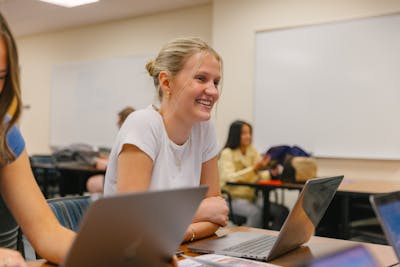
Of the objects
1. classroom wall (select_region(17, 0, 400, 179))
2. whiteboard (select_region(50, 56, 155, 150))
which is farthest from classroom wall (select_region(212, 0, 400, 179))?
whiteboard (select_region(50, 56, 155, 150))

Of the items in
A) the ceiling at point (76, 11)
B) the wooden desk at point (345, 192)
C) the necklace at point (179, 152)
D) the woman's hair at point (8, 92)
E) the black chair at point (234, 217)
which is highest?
the ceiling at point (76, 11)

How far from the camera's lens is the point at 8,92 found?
100 centimetres

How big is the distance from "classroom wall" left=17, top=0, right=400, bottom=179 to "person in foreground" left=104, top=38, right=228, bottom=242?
10.8 ft

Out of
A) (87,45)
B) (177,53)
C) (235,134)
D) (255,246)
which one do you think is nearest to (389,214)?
(255,246)

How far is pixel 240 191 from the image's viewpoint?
13.0 ft

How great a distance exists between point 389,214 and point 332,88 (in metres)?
3.90

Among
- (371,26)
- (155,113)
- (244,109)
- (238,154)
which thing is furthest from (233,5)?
(155,113)

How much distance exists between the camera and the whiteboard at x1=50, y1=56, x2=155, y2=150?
21.5ft

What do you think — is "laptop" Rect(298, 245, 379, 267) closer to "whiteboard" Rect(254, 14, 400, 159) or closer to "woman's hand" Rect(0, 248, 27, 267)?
"woman's hand" Rect(0, 248, 27, 267)

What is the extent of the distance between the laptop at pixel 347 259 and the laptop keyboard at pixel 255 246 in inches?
23.1

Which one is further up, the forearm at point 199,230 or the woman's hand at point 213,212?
the woman's hand at point 213,212

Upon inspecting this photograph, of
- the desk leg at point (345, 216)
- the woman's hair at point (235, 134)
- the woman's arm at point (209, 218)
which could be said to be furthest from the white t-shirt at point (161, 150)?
the woman's hair at point (235, 134)

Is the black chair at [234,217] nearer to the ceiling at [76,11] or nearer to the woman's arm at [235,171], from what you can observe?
the woman's arm at [235,171]

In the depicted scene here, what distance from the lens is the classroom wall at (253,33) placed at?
4504 mm
